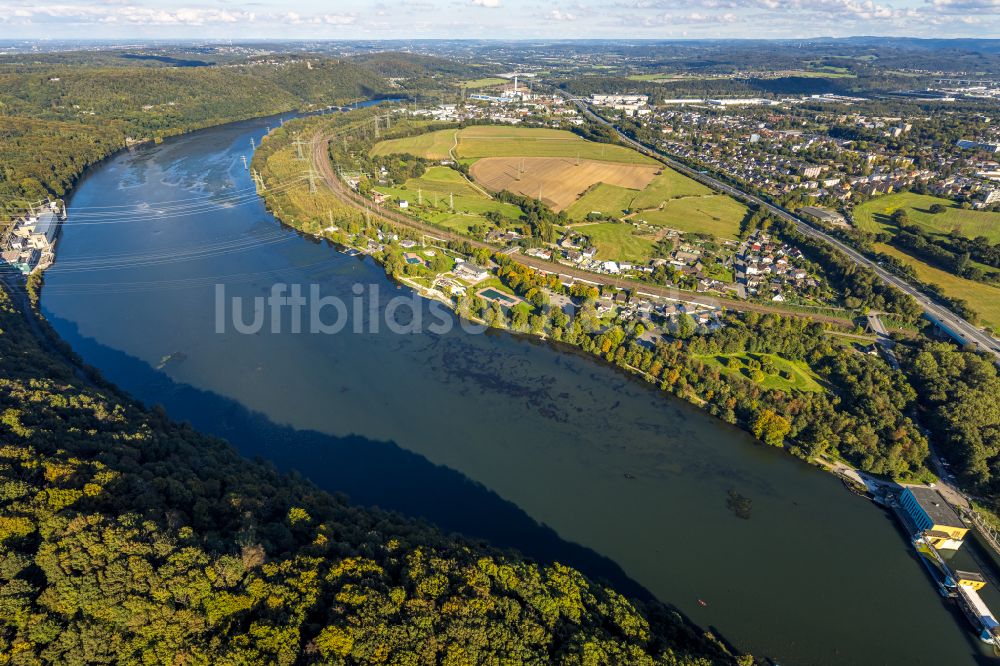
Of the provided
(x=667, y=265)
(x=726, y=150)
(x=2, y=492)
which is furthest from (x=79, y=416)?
(x=726, y=150)

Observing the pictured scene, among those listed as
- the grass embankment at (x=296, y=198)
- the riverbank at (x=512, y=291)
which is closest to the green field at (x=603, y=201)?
the riverbank at (x=512, y=291)

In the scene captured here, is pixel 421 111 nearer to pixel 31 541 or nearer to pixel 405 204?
pixel 405 204

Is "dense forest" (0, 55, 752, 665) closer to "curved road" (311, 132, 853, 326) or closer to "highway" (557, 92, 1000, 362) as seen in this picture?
"curved road" (311, 132, 853, 326)

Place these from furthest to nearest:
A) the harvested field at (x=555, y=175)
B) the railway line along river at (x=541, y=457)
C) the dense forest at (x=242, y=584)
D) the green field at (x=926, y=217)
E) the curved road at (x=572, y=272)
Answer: the harvested field at (x=555, y=175)
the green field at (x=926, y=217)
the curved road at (x=572, y=272)
the railway line along river at (x=541, y=457)
the dense forest at (x=242, y=584)

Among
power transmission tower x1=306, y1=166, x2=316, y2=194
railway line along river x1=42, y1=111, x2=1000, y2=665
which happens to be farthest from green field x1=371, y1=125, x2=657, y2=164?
railway line along river x1=42, y1=111, x2=1000, y2=665

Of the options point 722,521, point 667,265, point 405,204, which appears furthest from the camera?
point 405,204

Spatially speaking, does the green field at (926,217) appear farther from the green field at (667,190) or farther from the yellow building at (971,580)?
the yellow building at (971,580)
